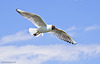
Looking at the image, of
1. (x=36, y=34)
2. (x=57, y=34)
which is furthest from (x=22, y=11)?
(x=57, y=34)

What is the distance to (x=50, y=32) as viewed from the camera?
17.2m

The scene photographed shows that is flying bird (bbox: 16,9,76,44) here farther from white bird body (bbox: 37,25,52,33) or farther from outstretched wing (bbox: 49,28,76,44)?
outstretched wing (bbox: 49,28,76,44)

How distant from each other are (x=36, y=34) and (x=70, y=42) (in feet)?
6.64

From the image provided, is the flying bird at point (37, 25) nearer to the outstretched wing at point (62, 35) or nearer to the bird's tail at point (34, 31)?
the bird's tail at point (34, 31)

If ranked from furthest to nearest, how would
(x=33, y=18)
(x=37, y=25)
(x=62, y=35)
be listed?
1. (x=62, y=35)
2. (x=37, y=25)
3. (x=33, y=18)

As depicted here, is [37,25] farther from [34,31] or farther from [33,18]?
[33,18]

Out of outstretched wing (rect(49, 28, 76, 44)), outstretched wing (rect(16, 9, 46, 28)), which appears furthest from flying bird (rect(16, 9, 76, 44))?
outstretched wing (rect(49, 28, 76, 44))

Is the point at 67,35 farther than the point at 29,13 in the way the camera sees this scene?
Yes

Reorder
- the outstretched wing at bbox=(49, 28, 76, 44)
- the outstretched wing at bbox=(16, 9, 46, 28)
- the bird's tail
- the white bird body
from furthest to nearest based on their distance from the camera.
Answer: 1. the outstretched wing at bbox=(49, 28, 76, 44)
2. the bird's tail
3. the white bird body
4. the outstretched wing at bbox=(16, 9, 46, 28)

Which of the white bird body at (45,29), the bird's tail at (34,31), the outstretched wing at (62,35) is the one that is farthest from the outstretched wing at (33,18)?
the outstretched wing at (62,35)

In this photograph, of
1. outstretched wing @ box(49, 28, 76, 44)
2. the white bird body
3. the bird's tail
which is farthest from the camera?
outstretched wing @ box(49, 28, 76, 44)

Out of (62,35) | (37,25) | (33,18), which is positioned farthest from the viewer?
(62,35)

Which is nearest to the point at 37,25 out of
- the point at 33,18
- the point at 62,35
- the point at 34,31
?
the point at 34,31

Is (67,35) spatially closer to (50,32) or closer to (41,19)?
(50,32)
